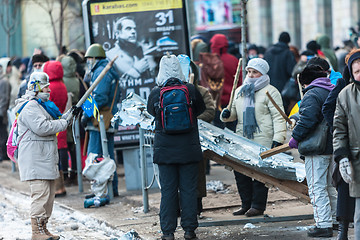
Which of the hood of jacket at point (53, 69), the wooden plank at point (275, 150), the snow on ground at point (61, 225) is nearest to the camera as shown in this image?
the wooden plank at point (275, 150)

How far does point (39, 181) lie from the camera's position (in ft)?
27.1

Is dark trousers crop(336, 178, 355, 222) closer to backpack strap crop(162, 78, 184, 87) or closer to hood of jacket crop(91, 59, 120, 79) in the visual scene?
backpack strap crop(162, 78, 184, 87)

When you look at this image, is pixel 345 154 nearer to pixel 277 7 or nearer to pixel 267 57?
pixel 267 57

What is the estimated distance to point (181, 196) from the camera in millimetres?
7910

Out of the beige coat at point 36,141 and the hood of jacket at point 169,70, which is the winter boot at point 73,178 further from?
the hood of jacket at point 169,70

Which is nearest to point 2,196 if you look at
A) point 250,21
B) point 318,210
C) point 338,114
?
point 318,210

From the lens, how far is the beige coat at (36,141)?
8.16 m

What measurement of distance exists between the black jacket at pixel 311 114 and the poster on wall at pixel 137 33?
152 inches

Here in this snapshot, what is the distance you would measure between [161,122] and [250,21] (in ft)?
120

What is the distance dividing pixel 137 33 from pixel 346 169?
5567mm

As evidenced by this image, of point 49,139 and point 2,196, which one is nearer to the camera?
point 49,139

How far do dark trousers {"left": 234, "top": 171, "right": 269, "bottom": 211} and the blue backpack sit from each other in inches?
55.5

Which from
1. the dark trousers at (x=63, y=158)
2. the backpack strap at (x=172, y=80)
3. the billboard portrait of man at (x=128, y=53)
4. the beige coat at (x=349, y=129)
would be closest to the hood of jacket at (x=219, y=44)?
the billboard portrait of man at (x=128, y=53)

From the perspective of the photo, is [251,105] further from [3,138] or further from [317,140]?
[3,138]
